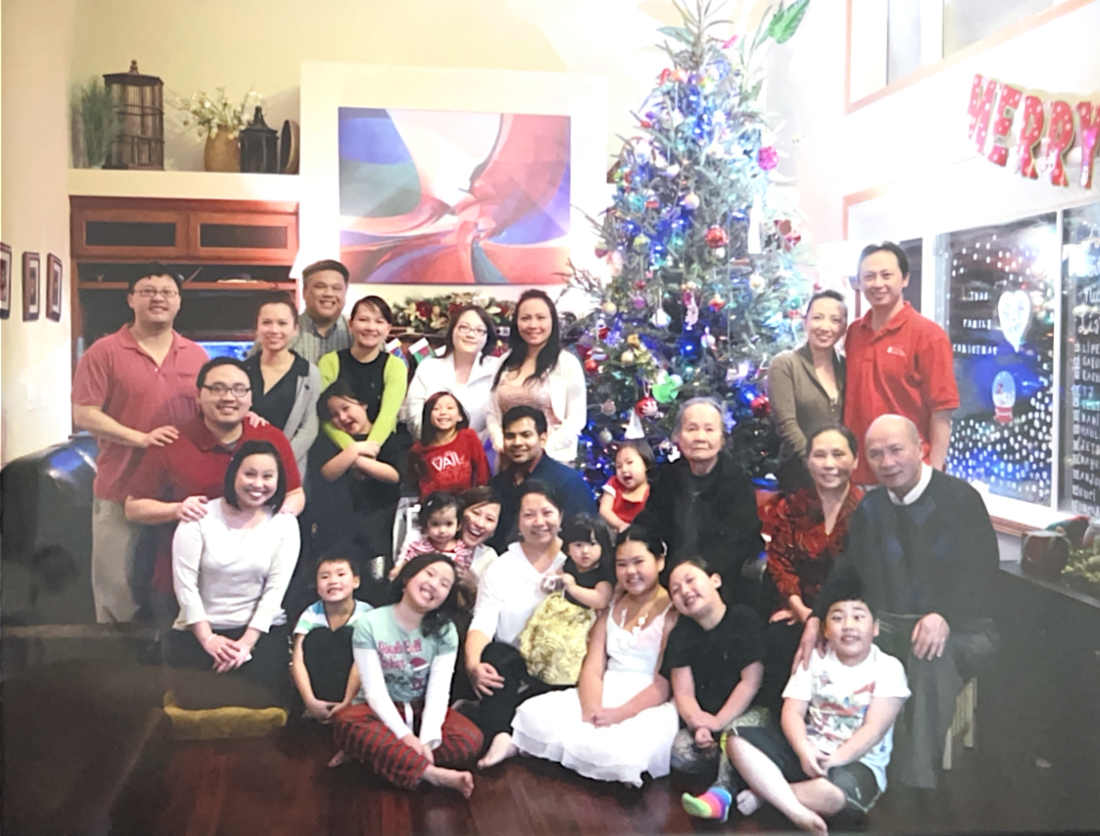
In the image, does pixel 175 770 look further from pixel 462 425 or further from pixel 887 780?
pixel 887 780

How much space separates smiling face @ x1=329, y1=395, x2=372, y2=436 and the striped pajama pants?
0.72m

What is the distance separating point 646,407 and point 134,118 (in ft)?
4.78

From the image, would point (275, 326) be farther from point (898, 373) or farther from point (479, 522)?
point (898, 373)

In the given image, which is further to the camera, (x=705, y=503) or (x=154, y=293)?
(x=705, y=503)

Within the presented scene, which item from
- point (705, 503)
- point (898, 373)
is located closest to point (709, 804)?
point (705, 503)

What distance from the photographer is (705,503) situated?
7.77ft

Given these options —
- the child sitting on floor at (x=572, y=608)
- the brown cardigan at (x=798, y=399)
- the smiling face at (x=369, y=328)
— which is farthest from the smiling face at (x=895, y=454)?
the smiling face at (x=369, y=328)

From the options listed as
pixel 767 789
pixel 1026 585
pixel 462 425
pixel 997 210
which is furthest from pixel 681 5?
pixel 767 789

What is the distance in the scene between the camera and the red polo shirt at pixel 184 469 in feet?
7.49

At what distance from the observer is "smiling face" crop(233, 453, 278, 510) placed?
229 centimetres

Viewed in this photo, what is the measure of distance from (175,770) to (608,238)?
5.68ft

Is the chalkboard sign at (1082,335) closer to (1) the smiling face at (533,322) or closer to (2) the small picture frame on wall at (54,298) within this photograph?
(1) the smiling face at (533,322)

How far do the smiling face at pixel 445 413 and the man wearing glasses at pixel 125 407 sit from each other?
0.59 m

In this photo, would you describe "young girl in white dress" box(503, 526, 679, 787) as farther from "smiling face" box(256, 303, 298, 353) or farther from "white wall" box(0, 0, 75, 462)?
"white wall" box(0, 0, 75, 462)
